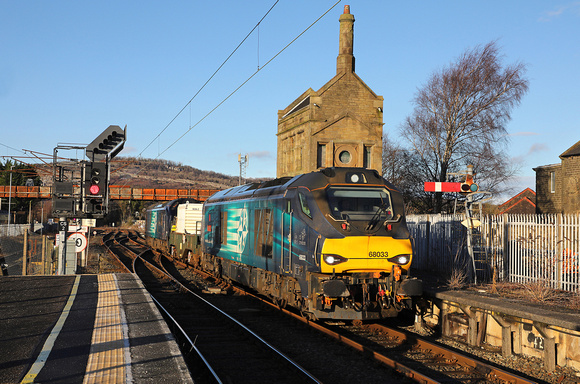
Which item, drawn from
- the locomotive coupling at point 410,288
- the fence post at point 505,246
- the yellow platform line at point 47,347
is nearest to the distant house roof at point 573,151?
the fence post at point 505,246

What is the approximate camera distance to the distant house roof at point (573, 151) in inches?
1388

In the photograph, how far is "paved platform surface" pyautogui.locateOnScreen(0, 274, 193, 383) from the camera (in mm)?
7039

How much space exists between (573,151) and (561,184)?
2.92 meters

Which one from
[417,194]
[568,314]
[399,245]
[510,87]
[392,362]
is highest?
[510,87]

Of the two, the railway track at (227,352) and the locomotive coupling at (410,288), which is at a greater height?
the locomotive coupling at (410,288)

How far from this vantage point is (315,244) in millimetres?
11164

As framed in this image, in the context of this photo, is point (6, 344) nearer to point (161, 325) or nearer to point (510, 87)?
point (161, 325)

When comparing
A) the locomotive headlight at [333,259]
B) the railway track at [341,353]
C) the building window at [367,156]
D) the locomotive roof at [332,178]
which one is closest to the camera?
the railway track at [341,353]

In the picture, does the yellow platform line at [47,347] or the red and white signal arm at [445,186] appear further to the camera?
the red and white signal arm at [445,186]

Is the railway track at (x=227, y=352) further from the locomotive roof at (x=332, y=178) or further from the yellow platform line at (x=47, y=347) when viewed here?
the locomotive roof at (x=332, y=178)

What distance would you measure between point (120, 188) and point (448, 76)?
2108 inches

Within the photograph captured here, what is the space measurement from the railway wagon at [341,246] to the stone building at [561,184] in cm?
2741

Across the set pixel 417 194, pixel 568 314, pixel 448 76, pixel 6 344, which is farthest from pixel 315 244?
pixel 417 194

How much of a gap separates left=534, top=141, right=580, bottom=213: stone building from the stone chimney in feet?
54.1
